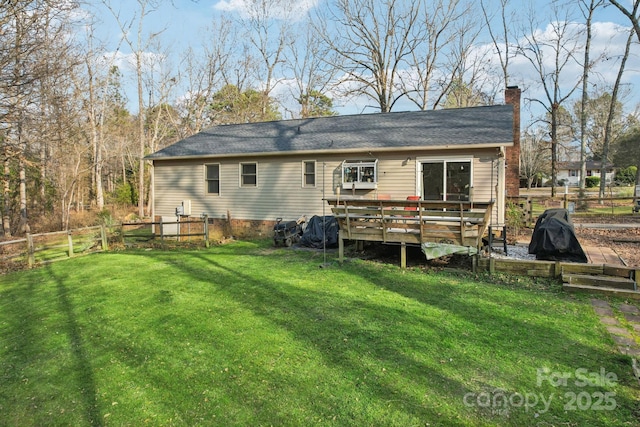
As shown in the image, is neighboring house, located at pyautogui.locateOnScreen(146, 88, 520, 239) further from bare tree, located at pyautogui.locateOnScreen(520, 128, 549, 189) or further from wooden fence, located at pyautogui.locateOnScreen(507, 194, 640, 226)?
bare tree, located at pyautogui.locateOnScreen(520, 128, 549, 189)

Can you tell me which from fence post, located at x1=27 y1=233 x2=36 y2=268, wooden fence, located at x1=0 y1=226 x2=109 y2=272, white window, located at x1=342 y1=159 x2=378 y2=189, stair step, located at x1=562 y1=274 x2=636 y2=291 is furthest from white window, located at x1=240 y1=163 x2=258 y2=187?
stair step, located at x1=562 y1=274 x2=636 y2=291

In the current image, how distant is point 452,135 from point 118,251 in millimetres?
10199

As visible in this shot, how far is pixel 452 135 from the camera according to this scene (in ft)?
36.1

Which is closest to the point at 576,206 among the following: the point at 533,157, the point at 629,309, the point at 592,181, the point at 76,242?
the point at 629,309

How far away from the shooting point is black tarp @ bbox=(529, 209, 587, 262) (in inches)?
251

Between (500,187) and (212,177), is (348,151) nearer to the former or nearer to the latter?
(500,187)

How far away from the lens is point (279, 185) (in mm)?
12727

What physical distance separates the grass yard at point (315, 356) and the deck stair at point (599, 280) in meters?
0.29

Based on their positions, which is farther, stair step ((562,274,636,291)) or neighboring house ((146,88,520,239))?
neighboring house ((146,88,520,239))

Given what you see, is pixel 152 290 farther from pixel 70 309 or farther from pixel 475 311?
pixel 475 311

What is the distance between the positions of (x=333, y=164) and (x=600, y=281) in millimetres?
7937

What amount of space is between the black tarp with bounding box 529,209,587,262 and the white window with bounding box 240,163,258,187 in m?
9.02

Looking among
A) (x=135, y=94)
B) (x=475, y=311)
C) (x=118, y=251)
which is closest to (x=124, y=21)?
(x=135, y=94)

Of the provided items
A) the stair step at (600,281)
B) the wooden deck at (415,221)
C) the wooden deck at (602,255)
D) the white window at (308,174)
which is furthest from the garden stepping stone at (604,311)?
the white window at (308,174)
